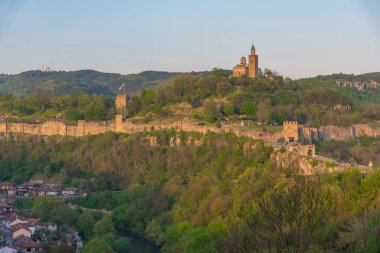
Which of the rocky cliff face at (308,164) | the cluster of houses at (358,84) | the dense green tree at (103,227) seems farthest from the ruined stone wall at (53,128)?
the cluster of houses at (358,84)

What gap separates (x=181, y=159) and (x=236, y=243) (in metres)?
20.8

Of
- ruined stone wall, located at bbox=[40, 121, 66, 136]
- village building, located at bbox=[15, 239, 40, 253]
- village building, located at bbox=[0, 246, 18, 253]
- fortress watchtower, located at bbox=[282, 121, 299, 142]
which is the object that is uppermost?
fortress watchtower, located at bbox=[282, 121, 299, 142]

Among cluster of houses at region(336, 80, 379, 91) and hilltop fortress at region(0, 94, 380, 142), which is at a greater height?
cluster of houses at region(336, 80, 379, 91)

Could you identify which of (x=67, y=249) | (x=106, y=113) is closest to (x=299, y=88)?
(x=106, y=113)

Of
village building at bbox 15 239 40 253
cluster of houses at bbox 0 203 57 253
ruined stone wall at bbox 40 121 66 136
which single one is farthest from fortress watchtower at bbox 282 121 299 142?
ruined stone wall at bbox 40 121 66 136

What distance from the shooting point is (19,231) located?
2977 centimetres

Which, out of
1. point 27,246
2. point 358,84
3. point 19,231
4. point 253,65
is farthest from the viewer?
point 358,84

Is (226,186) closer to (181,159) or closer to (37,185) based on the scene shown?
(181,159)

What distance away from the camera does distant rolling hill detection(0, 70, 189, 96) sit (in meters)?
99.1

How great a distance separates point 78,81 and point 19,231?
84022 mm

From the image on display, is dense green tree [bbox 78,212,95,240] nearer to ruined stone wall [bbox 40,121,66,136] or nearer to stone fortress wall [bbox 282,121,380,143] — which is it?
stone fortress wall [bbox 282,121,380,143]

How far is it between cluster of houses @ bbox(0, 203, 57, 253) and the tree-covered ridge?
164 cm

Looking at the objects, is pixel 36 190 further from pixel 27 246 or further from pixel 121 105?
pixel 27 246

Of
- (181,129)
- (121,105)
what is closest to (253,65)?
(121,105)
